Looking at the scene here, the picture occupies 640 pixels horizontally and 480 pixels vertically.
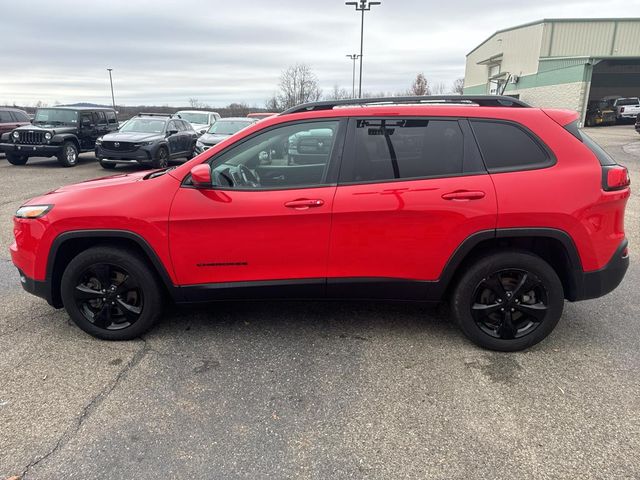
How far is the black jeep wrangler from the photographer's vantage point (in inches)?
568

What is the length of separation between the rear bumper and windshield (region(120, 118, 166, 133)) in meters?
13.6

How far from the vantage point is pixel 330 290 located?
334 cm

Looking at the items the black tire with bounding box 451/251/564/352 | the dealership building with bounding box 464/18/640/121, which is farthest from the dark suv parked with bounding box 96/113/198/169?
the dealership building with bounding box 464/18/640/121

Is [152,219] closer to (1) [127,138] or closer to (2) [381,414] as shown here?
(2) [381,414]

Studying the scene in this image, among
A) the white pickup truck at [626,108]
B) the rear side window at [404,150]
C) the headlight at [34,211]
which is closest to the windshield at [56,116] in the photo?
the headlight at [34,211]

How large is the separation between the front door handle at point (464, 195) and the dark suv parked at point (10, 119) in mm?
17608

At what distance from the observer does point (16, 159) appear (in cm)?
1519

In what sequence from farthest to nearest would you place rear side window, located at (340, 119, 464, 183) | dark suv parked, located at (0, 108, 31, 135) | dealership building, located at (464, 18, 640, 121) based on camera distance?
dealership building, located at (464, 18, 640, 121), dark suv parked, located at (0, 108, 31, 135), rear side window, located at (340, 119, 464, 183)

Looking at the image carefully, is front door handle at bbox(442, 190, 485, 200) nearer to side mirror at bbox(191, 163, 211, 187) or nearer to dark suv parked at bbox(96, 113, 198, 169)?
side mirror at bbox(191, 163, 211, 187)

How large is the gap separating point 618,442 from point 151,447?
247cm

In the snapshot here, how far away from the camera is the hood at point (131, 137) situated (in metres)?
13.4

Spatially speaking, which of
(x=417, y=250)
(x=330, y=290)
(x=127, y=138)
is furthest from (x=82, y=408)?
(x=127, y=138)

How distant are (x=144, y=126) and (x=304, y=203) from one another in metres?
13.2

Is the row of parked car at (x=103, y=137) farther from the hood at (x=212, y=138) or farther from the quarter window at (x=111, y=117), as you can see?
the quarter window at (x=111, y=117)
